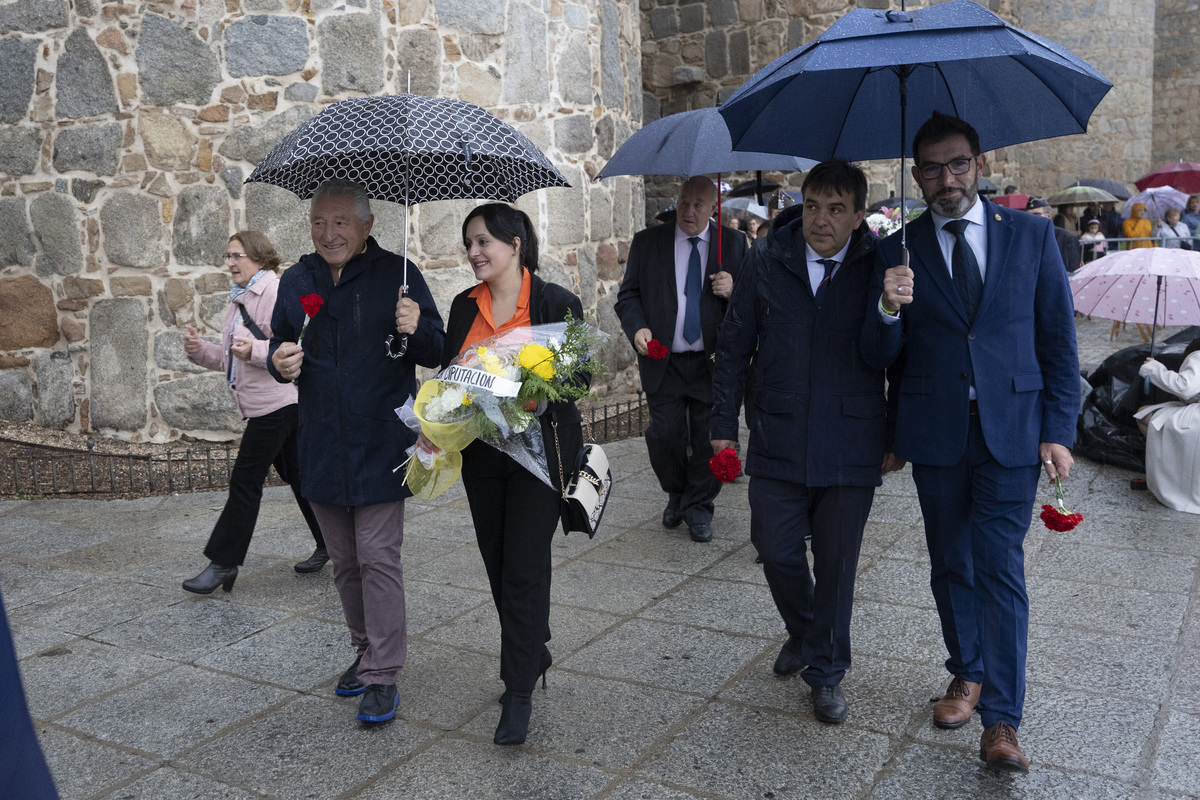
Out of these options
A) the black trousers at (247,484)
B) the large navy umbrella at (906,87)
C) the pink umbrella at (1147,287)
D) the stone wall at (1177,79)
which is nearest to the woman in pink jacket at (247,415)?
the black trousers at (247,484)

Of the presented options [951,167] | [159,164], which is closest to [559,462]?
[951,167]

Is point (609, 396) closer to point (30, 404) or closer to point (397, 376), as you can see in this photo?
point (30, 404)

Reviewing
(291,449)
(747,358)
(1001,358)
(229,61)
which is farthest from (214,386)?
(1001,358)

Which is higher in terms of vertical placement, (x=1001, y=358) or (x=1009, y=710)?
(x=1001, y=358)

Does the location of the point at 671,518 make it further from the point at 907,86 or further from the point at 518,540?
the point at 907,86

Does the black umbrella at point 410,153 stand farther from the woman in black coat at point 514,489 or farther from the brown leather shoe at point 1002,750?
the brown leather shoe at point 1002,750

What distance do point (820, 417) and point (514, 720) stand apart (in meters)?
1.45

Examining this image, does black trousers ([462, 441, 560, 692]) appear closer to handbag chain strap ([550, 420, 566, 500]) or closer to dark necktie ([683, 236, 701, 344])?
handbag chain strap ([550, 420, 566, 500])

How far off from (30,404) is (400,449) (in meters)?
5.92

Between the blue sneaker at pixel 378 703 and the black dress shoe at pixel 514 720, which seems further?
the blue sneaker at pixel 378 703

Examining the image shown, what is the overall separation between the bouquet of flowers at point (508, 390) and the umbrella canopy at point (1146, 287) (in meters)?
3.83

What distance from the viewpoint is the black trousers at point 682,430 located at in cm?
579

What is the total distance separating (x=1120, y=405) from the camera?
7.28 m

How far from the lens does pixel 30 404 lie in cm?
833
